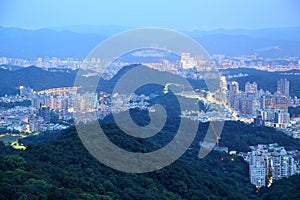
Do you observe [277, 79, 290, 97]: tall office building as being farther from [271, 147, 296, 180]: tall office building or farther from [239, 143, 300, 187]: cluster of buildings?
[271, 147, 296, 180]: tall office building

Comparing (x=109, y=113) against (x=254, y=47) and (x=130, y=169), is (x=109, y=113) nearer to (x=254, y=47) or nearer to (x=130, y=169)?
(x=130, y=169)

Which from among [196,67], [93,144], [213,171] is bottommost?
[213,171]

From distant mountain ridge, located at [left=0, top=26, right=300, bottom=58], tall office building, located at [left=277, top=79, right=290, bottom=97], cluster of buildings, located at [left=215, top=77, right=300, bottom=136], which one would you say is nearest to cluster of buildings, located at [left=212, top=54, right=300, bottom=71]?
distant mountain ridge, located at [left=0, top=26, right=300, bottom=58]

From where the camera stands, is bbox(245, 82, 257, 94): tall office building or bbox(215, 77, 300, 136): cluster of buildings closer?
bbox(215, 77, 300, 136): cluster of buildings

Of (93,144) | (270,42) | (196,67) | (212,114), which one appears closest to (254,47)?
(270,42)

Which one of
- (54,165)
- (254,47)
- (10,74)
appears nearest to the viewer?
(54,165)

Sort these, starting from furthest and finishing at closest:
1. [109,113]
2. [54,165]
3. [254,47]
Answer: [254,47] < [109,113] < [54,165]

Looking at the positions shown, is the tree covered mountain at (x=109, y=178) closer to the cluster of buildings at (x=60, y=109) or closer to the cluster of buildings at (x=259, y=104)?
the cluster of buildings at (x=60, y=109)

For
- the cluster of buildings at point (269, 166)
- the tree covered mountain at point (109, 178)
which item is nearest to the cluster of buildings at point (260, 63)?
the cluster of buildings at point (269, 166)
